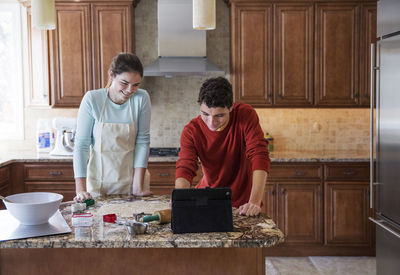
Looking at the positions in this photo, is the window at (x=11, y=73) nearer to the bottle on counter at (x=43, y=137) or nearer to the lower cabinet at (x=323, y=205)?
the bottle on counter at (x=43, y=137)

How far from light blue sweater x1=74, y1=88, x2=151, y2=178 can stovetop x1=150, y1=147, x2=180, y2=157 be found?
1753 millimetres

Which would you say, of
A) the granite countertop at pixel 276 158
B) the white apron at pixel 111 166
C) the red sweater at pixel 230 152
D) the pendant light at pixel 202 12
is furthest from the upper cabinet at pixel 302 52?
the pendant light at pixel 202 12

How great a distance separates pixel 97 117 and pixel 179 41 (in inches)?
77.2

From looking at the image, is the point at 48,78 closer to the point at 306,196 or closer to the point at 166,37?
the point at 166,37

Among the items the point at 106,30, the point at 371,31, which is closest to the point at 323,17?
the point at 371,31

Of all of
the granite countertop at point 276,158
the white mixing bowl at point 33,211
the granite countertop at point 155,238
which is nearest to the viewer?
the granite countertop at point 155,238

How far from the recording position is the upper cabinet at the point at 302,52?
13.6ft

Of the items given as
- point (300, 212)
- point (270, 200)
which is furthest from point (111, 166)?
point (300, 212)

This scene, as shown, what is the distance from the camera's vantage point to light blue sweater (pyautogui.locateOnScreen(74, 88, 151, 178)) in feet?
7.80

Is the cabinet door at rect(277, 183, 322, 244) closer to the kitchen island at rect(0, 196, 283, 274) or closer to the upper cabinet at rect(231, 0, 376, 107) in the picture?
the upper cabinet at rect(231, 0, 376, 107)

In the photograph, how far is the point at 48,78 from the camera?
4.22 m

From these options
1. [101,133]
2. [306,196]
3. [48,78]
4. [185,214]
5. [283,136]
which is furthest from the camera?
[283,136]

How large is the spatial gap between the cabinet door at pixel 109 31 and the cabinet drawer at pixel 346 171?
227 cm

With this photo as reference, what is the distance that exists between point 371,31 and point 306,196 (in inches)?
69.2
